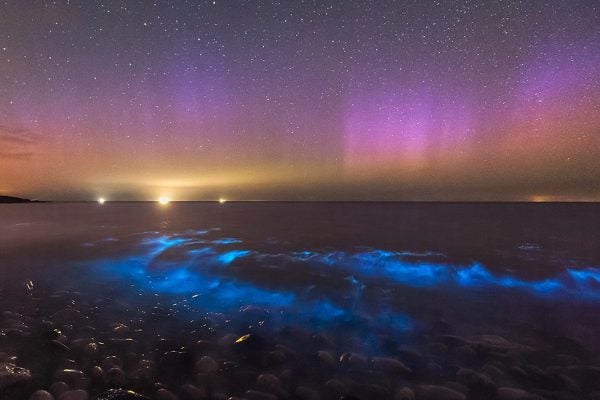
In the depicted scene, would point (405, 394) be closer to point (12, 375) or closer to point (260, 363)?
point (260, 363)

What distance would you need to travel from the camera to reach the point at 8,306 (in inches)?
312

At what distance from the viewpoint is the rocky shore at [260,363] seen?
14.2 ft

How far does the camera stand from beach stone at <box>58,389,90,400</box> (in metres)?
3.98

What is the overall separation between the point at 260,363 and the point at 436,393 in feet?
9.28

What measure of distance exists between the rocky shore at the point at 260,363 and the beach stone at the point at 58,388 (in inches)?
0.6

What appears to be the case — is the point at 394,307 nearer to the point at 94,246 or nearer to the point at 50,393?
the point at 50,393

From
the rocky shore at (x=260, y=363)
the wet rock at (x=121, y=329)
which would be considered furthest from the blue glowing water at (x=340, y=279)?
the wet rock at (x=121, y=329)

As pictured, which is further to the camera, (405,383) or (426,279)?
(426,279)

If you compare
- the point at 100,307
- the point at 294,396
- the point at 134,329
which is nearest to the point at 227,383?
the point at 294,396

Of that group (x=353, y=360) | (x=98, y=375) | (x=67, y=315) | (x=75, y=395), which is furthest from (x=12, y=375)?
(x=353, y=360)

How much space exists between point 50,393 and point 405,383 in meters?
5.21

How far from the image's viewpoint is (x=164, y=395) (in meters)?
4.12

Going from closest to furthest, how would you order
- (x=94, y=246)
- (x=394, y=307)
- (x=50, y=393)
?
1. (x=50, y=393)
2. (x=394, y=307)
3. (x=94, y=246)

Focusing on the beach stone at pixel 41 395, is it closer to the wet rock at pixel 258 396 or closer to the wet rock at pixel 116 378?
the wet rock at pixel 116 378
